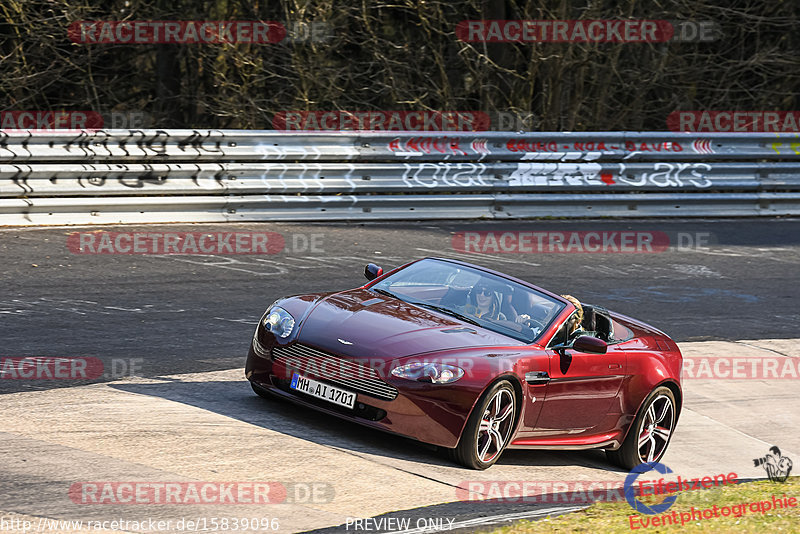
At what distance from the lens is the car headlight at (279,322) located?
7.46m

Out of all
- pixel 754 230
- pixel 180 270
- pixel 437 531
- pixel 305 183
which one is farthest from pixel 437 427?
pixel 754 230

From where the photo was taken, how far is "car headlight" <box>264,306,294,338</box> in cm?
746

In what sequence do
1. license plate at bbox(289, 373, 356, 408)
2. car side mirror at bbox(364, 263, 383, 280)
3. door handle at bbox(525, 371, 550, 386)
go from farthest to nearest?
car side mirror at bbox(364, 263, 383, 280) < door handle at bbox(525, 371, 550, 386) < license plate at bbox(289, 373, 356, 408)

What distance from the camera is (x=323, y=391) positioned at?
23.5ft

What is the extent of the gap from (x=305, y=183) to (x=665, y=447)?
7806 millimetres

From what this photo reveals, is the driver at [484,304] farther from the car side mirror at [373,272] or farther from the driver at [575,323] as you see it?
the car side mirror at [373,272]

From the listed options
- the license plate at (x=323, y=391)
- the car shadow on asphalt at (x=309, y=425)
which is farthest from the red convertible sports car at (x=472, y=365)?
the car shadow on asphalt at (x=309, y=425)

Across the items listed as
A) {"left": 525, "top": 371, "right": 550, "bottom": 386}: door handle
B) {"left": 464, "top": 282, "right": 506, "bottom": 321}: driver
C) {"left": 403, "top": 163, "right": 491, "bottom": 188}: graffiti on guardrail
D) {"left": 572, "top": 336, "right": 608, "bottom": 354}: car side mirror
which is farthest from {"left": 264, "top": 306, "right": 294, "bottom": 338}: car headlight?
{"left": 403, "top": 163, "right": 491, "bottom": 188}: graffiti on guardrail

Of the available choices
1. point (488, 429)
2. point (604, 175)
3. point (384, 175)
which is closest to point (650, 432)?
point (488, 429)

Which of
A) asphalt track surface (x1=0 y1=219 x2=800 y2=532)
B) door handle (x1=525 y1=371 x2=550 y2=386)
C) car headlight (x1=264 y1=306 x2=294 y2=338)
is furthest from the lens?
car headlight (x1=264 y1=306 x2=294 y2=338)

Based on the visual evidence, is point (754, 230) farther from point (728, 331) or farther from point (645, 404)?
point (645, 404)

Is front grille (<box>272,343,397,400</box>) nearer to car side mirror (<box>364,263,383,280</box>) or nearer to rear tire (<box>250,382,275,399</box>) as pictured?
rear tire (<box>250,382,275,399</box>)

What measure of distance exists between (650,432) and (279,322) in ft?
10.2

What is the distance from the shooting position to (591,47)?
20.5m
